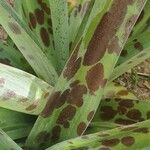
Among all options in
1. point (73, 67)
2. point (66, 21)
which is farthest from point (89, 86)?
point (66, 21)

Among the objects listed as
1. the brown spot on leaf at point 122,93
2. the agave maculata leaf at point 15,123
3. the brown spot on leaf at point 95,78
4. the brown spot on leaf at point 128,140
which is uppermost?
the brown spot on leaf at point 95,78

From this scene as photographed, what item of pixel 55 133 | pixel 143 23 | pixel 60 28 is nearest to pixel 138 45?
pixel 143 23

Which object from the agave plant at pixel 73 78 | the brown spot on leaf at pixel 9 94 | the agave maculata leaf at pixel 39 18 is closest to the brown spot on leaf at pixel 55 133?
the agave plant at pixel 73 78

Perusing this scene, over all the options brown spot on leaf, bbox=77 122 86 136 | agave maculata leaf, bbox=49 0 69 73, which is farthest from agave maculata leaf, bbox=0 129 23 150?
agave maculata leaf, bbox=49 0 69 73

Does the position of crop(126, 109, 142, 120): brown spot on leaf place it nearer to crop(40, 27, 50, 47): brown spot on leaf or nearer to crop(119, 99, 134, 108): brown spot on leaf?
crop(119, 99, 134, 108): brown spot on leaf

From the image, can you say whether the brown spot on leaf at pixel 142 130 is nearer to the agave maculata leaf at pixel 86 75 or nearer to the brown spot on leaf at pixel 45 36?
the agave maculata leaf at pixel 86 75

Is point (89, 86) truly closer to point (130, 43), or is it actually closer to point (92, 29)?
point (92, 29)

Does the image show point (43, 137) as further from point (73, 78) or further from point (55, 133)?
point (73, 78)
